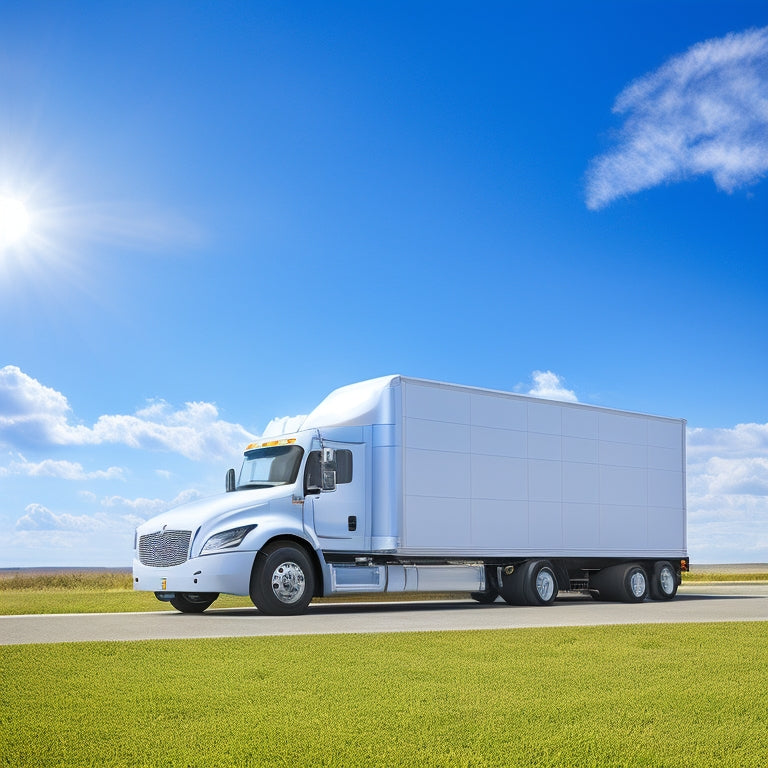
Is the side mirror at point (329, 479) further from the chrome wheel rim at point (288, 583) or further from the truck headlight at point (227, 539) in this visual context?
the truck headlight at point (227, 539)

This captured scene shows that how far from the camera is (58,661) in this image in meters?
8.89

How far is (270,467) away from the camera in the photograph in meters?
17.1

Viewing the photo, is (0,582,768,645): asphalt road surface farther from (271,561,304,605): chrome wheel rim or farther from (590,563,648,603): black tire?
(590,563,648,603): black tire

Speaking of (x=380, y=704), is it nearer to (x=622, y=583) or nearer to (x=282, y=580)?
(x=282, y=580)

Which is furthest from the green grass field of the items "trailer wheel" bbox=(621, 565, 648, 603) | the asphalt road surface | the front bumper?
"trailer wheel" bbox=(621, 565, 648, 603)

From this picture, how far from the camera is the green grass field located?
5.40m

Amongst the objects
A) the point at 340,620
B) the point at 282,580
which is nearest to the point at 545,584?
the point at 282,580

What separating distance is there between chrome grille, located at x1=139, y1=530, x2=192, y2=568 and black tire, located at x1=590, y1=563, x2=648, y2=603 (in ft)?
33.1

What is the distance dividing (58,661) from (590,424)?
1416cm

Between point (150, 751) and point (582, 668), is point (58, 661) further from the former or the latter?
point (582, 668)

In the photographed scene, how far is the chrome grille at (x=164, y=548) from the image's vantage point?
15906 mm

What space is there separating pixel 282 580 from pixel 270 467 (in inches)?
87.1

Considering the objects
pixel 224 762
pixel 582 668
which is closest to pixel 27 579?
pixel 582 668

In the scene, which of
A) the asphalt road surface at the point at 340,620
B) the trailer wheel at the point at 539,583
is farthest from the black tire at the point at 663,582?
the trailer wheel at the point at 539,583
